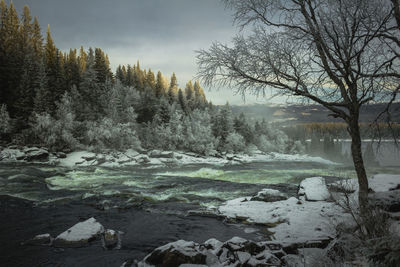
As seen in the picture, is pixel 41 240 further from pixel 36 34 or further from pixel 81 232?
pixel 36 34

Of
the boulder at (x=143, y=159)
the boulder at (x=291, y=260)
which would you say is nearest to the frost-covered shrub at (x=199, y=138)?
the boulder at (x=143, y=159)

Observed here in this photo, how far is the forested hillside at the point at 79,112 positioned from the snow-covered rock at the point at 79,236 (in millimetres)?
34657

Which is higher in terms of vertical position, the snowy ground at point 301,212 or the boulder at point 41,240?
the snowy ground at point 301,212

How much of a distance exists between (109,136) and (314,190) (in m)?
37.4

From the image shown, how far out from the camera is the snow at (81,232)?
648 centimetres

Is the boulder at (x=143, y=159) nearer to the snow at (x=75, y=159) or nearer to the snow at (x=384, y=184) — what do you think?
the snow at (x=75, y=159)

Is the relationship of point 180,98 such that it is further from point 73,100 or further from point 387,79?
point 387,79

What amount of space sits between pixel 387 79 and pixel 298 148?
80.9 metres

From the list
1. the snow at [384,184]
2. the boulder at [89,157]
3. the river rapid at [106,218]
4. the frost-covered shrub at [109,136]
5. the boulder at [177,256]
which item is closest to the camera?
the boulder at [177,256]

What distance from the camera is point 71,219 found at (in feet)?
28.7

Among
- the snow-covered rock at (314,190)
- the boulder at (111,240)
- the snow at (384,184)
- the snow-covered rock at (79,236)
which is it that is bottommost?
the boulder at (111,240)

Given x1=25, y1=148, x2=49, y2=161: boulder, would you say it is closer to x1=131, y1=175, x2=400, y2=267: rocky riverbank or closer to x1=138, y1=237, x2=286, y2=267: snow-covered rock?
x1=131, y1=175, x2=400, y2=267: rocky riverbank

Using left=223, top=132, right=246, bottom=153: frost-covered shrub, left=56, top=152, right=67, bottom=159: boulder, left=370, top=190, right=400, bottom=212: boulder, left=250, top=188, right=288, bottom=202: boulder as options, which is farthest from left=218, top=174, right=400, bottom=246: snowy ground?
left=223, top=132, right=246, bottom=153: frost-covered shrub

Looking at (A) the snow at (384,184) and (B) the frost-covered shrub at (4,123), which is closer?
(A) the snow at (384,184)
